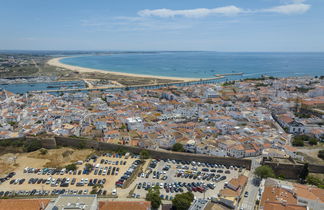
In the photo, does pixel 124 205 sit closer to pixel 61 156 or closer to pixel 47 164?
pixel 47 164

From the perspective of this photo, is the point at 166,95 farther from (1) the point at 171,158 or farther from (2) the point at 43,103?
(1) the point at 171,158

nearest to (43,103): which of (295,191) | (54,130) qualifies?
(54,130)

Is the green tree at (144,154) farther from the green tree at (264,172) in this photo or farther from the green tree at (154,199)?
the green tree at (264,172)

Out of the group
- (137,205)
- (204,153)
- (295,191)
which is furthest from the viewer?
(204,153)

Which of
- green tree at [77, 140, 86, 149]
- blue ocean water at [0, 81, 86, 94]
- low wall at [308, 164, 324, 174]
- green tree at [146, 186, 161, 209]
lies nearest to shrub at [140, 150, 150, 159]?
green tree at [77, 140, 86, 149]

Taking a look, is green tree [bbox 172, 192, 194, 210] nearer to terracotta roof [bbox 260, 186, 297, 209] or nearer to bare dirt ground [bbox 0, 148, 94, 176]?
terracotta roof [bbox 260, 186, 297, 209]
